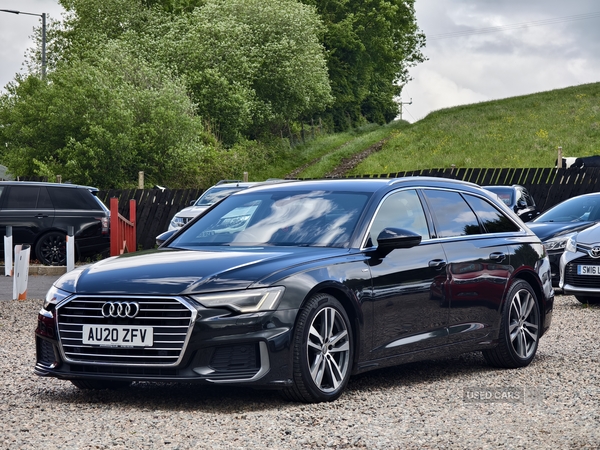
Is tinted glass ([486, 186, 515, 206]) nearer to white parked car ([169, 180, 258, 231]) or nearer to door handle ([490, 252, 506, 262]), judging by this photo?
white parked car ([169, 180, 258, 231])

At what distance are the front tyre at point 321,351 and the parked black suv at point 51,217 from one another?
659 inches

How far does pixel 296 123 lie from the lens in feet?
235

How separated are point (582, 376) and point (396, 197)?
2002 millimetres

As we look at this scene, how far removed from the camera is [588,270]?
1439 centimetres

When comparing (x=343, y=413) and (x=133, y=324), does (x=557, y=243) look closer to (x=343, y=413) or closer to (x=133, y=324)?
(x=343, y=413)

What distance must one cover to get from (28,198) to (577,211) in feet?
38.5

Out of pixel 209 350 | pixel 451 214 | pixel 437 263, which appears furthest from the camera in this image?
pixel 451 214

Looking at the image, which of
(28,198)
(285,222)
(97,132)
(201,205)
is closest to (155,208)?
(201,205)

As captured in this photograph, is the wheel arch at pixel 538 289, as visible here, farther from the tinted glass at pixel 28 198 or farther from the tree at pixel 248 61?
the tree at pixel 248 61

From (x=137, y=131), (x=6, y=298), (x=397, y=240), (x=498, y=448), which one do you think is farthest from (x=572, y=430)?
(x=137, y=131)

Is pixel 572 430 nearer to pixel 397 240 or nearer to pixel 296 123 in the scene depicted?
pixel 397 240

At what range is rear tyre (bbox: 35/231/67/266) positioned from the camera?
74.9ft

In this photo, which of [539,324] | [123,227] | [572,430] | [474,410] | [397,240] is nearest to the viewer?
[572,430]

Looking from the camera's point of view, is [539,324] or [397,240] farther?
[539,324]
